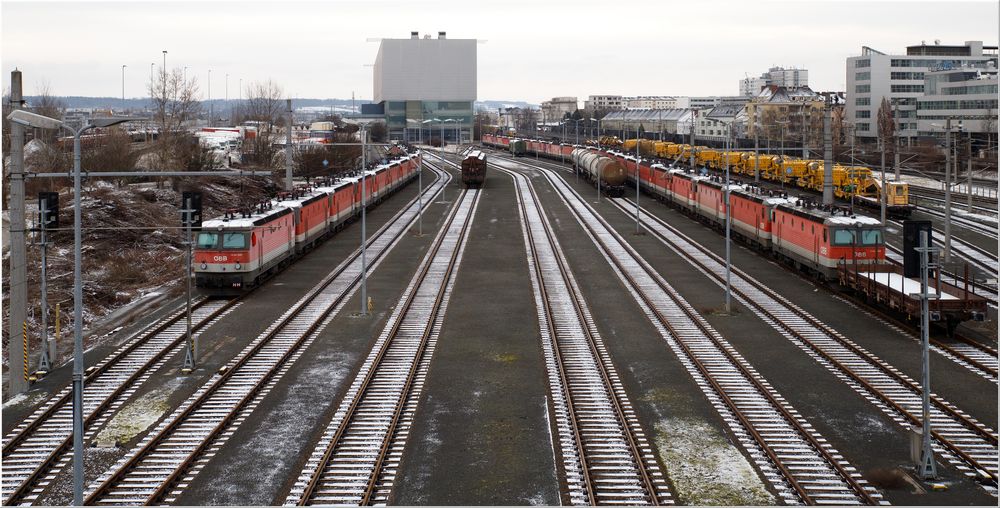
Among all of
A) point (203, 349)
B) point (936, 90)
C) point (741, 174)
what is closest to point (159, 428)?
point (203, 349)

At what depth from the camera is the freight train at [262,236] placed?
38219 millimetres

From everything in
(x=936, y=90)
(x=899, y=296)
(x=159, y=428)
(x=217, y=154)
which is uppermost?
(x=936, y=90)

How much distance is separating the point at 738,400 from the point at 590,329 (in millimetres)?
9079

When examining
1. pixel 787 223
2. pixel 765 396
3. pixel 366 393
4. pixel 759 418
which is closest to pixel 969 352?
pixel 765 396

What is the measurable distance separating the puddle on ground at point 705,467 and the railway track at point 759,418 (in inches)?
14.3

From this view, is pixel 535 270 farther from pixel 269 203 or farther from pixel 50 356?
pixel 50 356

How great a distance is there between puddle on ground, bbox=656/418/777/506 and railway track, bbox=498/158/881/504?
36 cm

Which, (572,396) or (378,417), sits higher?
(572,396)

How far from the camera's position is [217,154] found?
310ft

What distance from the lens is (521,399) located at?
24.0m

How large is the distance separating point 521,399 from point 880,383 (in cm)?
938

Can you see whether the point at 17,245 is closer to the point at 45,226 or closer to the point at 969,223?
the point at 45,226

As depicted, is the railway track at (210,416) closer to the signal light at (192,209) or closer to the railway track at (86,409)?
the railway track at (86,409)

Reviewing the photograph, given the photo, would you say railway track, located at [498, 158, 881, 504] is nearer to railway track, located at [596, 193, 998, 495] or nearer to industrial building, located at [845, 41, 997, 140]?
railway track, located at [596, 193, 998, 495]
